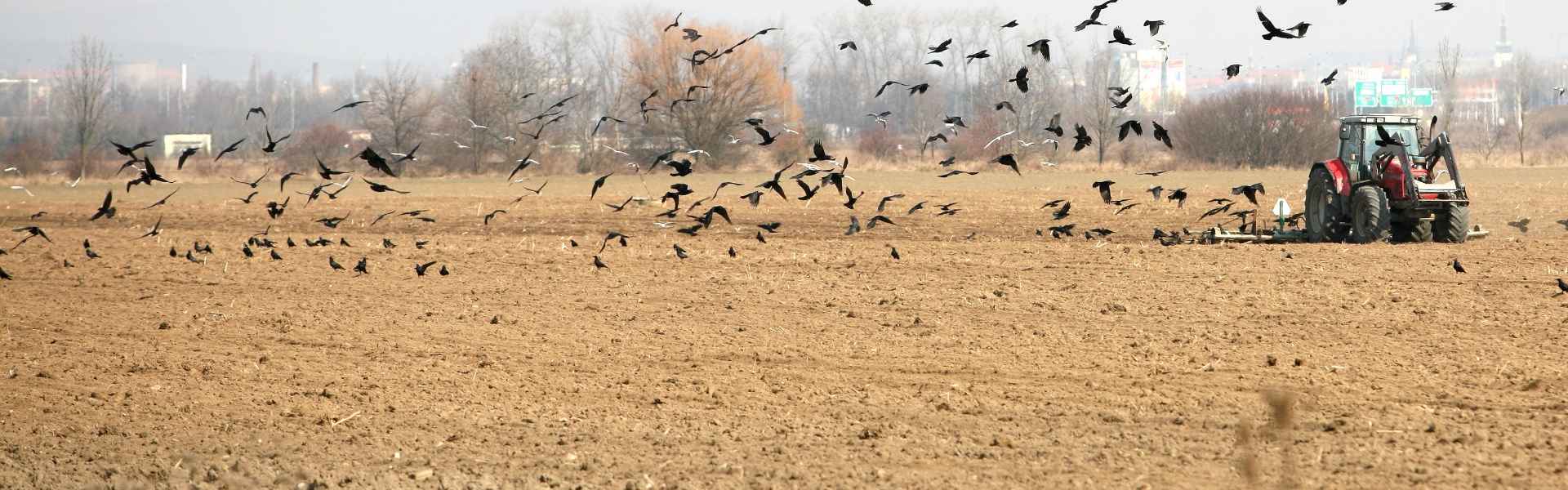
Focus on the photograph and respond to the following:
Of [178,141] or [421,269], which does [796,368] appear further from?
[178,141]

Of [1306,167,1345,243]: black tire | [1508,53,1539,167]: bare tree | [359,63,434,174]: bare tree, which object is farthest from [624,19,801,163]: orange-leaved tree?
[1306,167,1345,243]: black tire

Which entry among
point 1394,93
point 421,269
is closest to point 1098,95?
point 1394,93

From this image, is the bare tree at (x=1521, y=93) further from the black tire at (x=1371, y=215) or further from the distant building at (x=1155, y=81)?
the black tire at (x=1371, y=215)

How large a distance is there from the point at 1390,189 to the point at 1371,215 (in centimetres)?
63

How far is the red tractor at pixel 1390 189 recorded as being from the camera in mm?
16516

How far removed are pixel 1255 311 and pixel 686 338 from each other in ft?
14.4

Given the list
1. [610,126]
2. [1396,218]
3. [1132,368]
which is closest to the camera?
[1132,368]

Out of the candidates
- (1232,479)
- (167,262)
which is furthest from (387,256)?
(1232,479)

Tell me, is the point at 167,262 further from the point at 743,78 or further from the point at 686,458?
the point at 743,78

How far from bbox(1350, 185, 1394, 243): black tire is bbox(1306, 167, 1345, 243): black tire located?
1.44 ft

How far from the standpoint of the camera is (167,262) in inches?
687

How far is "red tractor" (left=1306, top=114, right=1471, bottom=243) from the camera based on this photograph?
16516 mm

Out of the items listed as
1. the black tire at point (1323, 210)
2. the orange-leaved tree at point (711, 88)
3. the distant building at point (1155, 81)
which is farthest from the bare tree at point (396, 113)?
the black tire at point (1323, 210)

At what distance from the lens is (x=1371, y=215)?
16.5m
